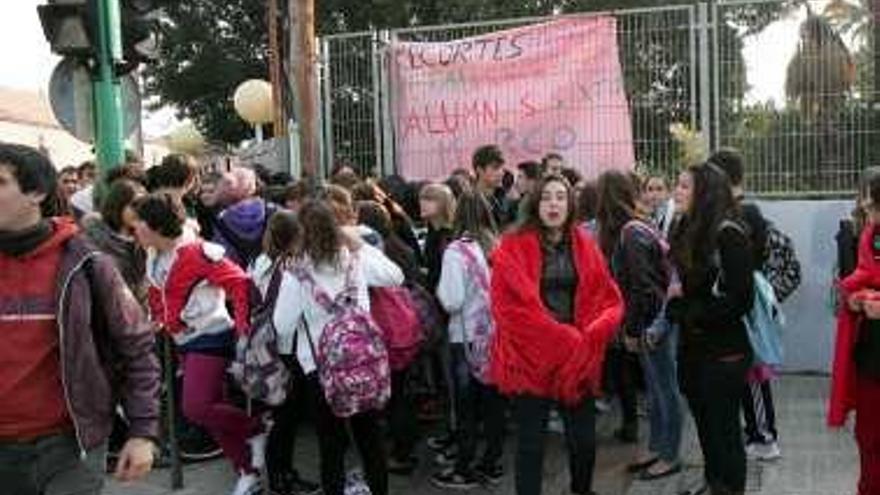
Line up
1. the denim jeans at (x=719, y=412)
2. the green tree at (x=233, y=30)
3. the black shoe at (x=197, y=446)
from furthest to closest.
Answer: the green tree at (x=233, y=30) → the black shoe at (x=197, y=446) → the denim jeans at (x=719, y=412)

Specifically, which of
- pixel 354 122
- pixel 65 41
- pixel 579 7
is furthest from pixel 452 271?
pixel 579 7

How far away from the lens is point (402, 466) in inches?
307

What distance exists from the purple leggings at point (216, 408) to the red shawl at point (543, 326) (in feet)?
5.51

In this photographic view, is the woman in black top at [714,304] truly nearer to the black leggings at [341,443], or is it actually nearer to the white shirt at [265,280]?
the black leggings at [341,443]

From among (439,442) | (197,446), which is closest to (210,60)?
(197,446)

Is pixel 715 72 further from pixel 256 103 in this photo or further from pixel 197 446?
pixel 256 103

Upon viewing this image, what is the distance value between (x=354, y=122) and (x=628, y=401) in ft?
15.0

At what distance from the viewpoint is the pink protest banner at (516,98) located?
1073 cm

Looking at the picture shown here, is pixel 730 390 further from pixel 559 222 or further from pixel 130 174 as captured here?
pixel 130 174

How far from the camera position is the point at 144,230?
7.24m

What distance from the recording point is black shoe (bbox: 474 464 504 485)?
7.47 metres

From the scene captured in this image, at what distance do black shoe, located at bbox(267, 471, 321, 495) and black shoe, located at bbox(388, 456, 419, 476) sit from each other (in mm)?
492

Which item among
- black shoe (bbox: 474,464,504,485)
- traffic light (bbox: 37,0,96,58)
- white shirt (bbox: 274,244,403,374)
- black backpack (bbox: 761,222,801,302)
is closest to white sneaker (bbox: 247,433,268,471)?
white shirt (bbox: 274,244,403,374)

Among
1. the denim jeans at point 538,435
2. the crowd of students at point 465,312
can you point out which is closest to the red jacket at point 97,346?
the crowd of students at point 465,312
